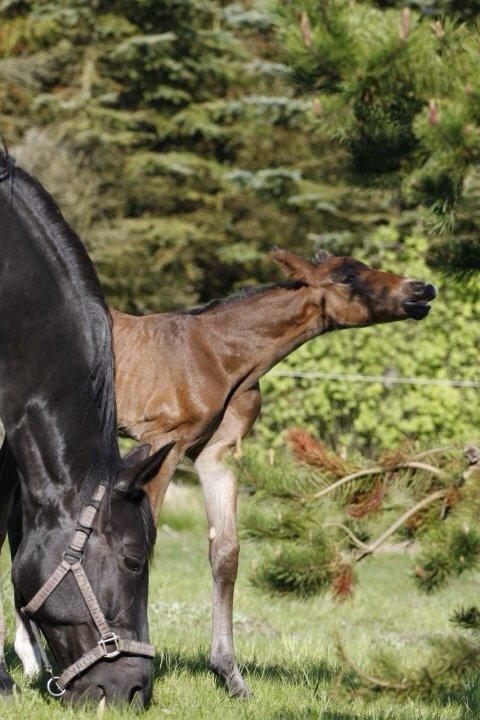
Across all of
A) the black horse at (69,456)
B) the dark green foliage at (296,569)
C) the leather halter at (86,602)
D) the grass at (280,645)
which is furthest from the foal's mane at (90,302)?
the dark green foliage at (296,569)

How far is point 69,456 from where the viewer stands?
3668 mm

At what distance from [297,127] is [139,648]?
20.4m

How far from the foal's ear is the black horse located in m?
1.29

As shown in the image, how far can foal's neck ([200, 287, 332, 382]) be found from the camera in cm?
505

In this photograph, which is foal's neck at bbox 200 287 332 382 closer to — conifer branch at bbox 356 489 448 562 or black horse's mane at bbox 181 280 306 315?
black horse's mane at bbox 181 280 306 315

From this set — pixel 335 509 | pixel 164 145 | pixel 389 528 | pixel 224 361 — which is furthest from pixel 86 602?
pixel 164 145

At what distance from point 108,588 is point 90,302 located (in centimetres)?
103

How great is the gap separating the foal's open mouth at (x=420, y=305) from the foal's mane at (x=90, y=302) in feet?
4.91

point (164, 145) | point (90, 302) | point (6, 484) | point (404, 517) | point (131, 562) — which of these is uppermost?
point (90, 302)

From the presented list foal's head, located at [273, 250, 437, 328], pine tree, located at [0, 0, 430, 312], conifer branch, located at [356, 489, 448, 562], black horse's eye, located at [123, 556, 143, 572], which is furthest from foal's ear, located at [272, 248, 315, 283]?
pine tree, located at [0, 0, 430, 312]

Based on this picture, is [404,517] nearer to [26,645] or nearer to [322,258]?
[322,258]

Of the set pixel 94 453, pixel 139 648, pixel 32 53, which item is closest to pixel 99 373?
pixel 94 453

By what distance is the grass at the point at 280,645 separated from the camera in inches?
152

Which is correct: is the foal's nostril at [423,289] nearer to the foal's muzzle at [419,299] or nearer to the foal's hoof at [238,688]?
the foal's muzzle at [419,299]
